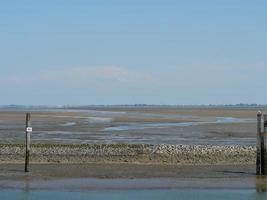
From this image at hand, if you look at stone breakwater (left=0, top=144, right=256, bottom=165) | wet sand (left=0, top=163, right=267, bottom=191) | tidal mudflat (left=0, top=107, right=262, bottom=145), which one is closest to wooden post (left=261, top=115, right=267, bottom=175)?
wet sand (left=0, top=163, right=267, bottom=191)

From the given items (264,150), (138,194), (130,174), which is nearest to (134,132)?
(130,174)

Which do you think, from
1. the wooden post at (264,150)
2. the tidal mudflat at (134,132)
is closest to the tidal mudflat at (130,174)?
the wooden post at (264,150)

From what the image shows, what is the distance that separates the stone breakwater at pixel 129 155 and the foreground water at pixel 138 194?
6.72 metres

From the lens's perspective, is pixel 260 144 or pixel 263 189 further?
pixel 260 144

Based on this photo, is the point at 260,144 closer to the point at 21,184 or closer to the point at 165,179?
the point at 165,179

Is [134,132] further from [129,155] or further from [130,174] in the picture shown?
[130,174]

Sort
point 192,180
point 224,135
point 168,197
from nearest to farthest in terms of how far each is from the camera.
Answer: point 168,197 → point 192,180 → point 224,135

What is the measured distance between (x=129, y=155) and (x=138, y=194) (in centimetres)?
1032

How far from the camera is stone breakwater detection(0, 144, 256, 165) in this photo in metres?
23.3

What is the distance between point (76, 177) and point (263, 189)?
18.8 feet

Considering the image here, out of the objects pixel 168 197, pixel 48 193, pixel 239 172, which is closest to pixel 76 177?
pixel 48 193

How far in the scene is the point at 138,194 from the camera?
15453 mm

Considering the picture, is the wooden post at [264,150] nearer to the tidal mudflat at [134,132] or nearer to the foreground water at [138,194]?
the foreground water at [138,194]

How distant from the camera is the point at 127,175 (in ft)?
61.5
